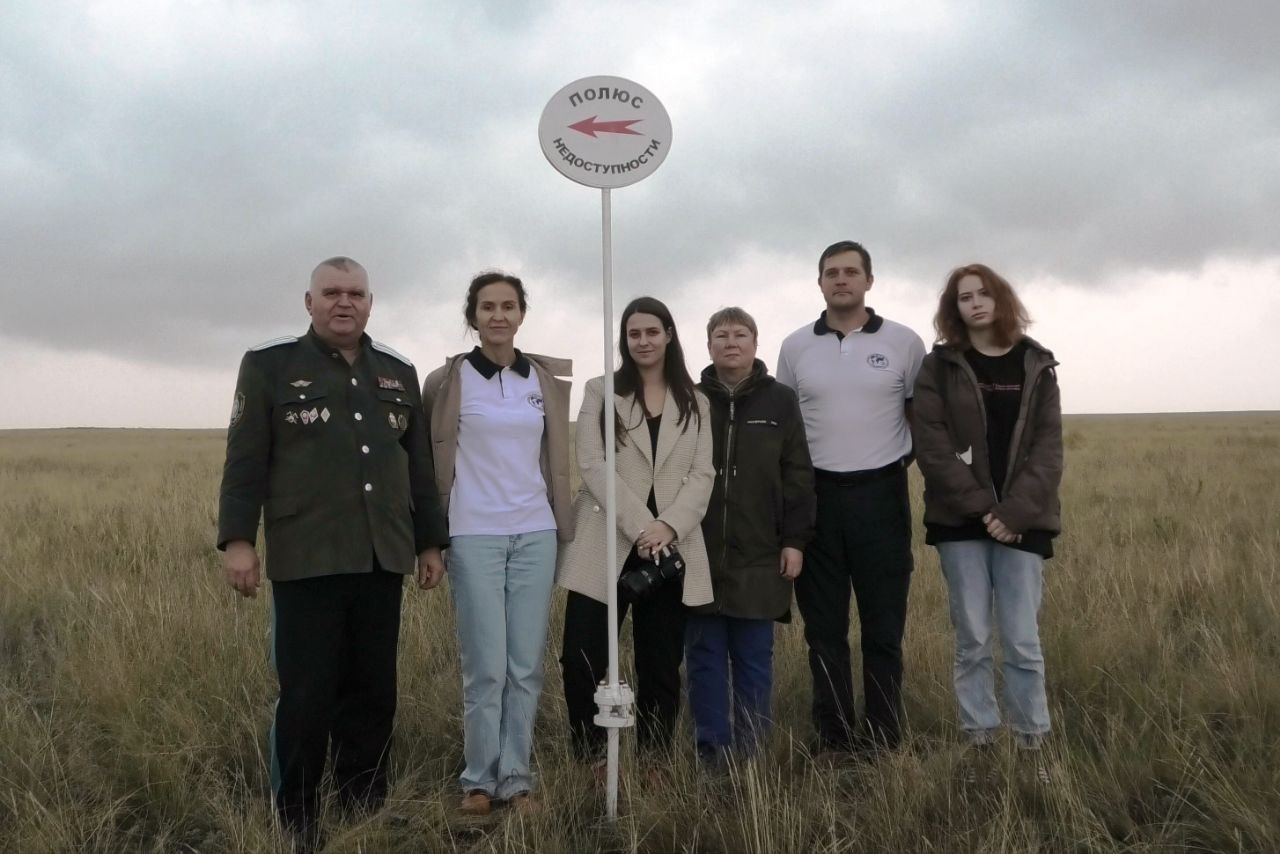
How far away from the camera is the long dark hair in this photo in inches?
172

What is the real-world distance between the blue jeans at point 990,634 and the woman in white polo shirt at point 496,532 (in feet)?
6.34

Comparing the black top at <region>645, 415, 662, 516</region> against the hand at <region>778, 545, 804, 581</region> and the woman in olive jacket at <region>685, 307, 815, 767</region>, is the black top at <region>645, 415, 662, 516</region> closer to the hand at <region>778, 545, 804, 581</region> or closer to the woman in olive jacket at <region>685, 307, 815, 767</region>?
the woman in olive jacket at <region>685, 307, 815, 767</region>

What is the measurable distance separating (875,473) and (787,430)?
1.68 ft

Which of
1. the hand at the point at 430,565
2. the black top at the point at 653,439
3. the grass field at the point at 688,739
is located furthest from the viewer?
the black top at the point at 653,439

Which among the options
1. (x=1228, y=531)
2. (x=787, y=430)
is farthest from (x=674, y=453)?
(x=1228, y=531)

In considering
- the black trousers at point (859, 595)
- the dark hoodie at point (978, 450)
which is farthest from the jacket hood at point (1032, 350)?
the black trousers at point (859, 595)

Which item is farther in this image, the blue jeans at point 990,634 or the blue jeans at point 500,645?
the blue jeans at point 990,634

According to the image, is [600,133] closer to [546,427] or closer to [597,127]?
[597,127]

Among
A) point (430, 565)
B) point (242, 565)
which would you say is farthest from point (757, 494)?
point (242, 565)

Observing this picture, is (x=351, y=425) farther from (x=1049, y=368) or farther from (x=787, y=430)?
(x=1049, y=368)

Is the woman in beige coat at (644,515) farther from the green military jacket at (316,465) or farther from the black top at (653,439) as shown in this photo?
the green military jacket at (316,465)

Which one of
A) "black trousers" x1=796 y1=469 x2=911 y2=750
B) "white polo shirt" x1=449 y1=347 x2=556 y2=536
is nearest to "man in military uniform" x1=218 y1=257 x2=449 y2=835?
"white polo shirt" x1=449 y1=347 x2=556 y2=536

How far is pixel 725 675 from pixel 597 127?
101 inches

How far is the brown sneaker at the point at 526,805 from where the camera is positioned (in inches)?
151
